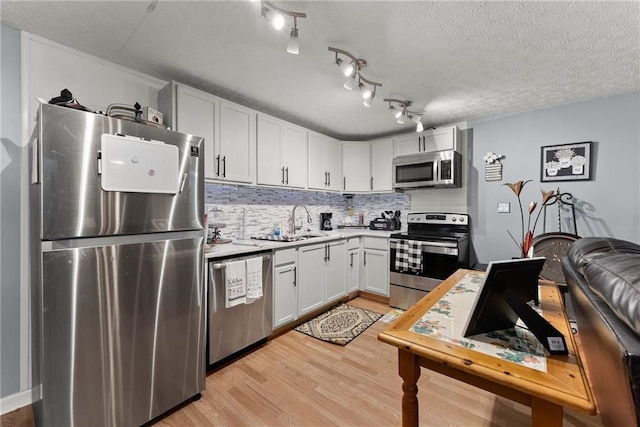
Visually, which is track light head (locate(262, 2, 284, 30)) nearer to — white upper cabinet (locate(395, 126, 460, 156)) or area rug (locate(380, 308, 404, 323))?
white upper cabinet (locate(395, 126, 460, 156))

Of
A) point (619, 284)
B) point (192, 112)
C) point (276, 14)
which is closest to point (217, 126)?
point (192, 112)

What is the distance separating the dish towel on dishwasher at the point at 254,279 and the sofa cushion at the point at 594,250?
2047mm

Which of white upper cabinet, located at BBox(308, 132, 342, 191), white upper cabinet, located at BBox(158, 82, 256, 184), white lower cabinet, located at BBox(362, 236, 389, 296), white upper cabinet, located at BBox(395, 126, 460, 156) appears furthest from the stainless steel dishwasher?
white upper cabinet, located at BBox(395, 126, 460, 156)

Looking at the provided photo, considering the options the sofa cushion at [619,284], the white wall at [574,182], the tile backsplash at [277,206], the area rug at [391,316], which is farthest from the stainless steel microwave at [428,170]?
the sofa cushion at [619,284]

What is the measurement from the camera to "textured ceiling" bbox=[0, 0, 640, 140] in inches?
59.4

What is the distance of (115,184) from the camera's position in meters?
1.48

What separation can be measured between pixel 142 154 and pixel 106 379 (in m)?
1.24

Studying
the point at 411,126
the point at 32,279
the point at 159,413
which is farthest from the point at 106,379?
the point at 411,126

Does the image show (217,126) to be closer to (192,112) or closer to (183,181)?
(192,112)

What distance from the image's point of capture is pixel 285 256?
2.70 metres

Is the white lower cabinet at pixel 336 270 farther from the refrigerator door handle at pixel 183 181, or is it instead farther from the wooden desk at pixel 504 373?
the wooden desk at pixel 504 373

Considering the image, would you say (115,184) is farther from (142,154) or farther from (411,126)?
(411,126)

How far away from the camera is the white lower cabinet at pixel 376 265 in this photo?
139 inches

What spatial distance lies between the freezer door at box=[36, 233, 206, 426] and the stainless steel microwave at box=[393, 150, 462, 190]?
269 cm
